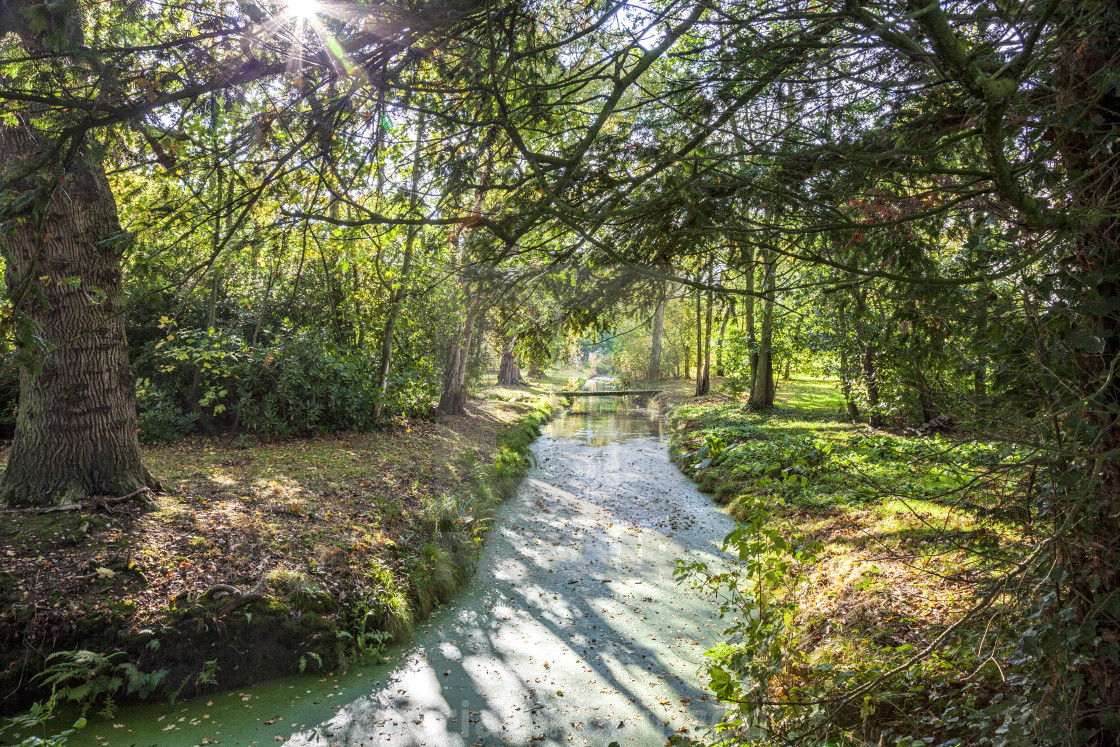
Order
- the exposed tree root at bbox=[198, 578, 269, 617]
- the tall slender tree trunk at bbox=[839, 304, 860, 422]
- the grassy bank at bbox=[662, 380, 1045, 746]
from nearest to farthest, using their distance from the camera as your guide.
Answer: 1. the grassy bank at bbox=[662, 380, 1045, 746]
2. the exposed tree root at bbox=[198, 578, 269, 617]
3. the tall slender tree trunk at bbox=[839, 304, 860, 422]

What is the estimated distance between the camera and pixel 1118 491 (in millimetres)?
2086

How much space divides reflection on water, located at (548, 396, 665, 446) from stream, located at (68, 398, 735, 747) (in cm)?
766

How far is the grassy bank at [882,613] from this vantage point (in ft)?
7.97

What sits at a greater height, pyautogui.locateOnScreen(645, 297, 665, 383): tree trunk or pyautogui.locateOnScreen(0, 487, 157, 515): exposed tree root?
pyautogui.locateOnScreen(645, 297, 665, 383): tree trunk

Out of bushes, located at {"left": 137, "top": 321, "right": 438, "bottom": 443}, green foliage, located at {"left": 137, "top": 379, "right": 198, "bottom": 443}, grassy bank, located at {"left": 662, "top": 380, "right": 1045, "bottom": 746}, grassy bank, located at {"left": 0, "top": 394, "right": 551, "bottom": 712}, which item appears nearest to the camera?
grassy bank, located at {"left": 662, "top": 380, "right": 1045, "bottom": 746}

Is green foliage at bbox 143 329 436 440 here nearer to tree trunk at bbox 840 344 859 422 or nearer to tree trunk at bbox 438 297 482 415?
tree trunk at bbox 438 297 482 415

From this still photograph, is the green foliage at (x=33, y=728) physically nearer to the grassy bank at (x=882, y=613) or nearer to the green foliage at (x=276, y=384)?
→ the grassy bank at (x=882, y=613)

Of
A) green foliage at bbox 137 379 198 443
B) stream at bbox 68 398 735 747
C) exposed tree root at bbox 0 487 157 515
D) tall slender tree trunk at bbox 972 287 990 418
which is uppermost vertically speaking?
tall slender tree trunk at bbox 972 287 990 418

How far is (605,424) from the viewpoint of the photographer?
1772 cm

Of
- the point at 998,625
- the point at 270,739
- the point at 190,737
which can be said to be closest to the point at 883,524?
the point at 998,625

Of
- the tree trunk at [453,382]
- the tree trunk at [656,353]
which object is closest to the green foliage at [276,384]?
the tree trunk at [453,382]

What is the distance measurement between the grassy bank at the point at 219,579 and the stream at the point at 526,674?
239mm

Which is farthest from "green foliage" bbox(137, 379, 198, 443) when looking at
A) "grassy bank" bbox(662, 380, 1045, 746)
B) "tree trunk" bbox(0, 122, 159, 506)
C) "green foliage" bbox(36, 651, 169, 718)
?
"grassy bank" bbox(662, 380, 1045, 746)

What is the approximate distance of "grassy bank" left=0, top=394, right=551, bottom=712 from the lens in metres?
3.88
